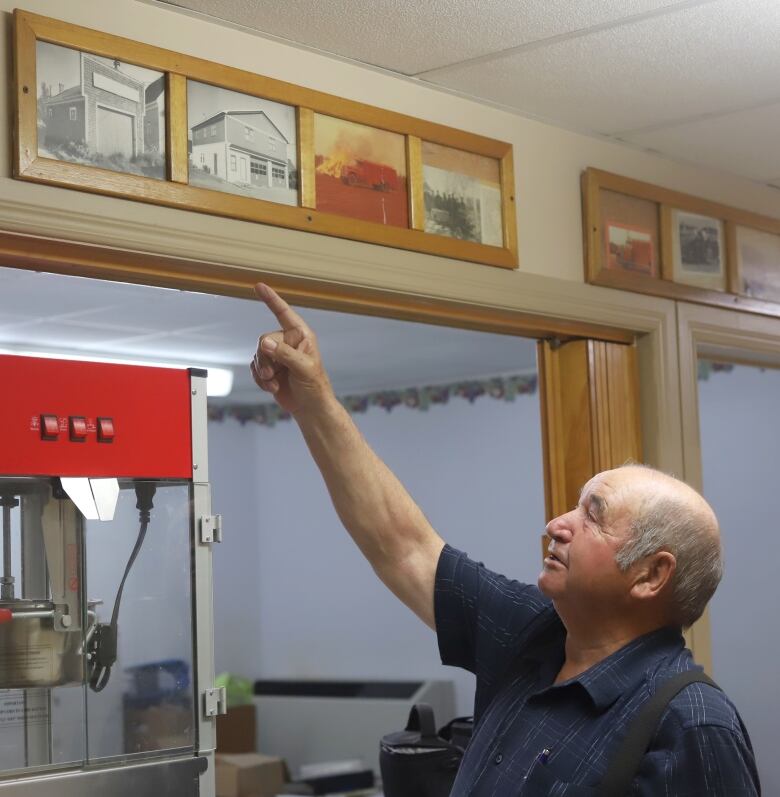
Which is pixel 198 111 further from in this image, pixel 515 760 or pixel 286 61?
pixel 515 760

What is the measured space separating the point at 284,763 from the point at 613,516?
5.44 m

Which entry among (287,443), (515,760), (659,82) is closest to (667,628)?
(515,760)

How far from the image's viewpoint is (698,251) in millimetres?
3189

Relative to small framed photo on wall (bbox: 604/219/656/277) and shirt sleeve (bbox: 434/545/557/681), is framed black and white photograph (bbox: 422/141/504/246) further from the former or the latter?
shirt sleeve (bbox: 434/545/557/681)

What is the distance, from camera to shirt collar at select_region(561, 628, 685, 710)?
5.13 ft

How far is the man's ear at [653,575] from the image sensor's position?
1.61m

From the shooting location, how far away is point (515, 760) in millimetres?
1593

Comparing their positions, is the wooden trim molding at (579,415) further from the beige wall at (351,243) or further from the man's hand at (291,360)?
the man's hand at (291,360)

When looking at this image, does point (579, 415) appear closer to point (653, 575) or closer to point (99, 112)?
point (653, 575)

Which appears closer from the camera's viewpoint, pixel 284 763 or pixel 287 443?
pixel 284 763

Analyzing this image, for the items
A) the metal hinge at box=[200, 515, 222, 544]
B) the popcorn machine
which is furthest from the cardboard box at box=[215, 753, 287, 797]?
the metal hinge at box=[200, 515, 222, 544]

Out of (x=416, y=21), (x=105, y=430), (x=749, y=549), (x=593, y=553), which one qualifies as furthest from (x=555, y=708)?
(x=749, y=549)

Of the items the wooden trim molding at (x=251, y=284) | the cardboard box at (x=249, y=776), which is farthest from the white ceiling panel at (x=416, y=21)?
the cardboard box at (x=249, y=776)

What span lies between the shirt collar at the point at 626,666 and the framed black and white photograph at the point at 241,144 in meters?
1.07
